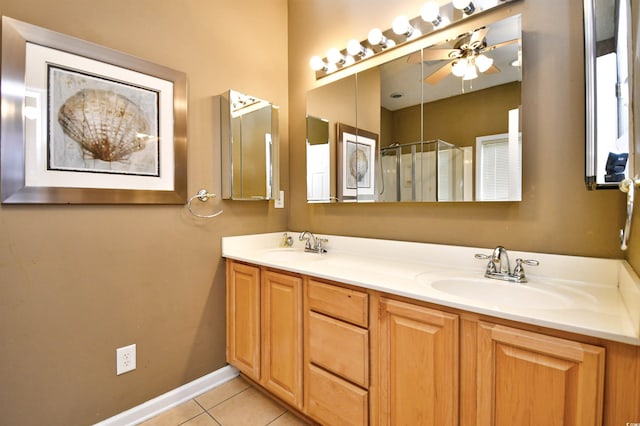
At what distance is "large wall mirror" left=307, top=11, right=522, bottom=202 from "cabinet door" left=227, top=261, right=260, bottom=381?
72cm

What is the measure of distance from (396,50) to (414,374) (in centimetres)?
161

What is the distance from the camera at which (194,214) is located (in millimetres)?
1720

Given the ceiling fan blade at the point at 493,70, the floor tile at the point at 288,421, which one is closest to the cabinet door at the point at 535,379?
the floor tile at the point at 288,421

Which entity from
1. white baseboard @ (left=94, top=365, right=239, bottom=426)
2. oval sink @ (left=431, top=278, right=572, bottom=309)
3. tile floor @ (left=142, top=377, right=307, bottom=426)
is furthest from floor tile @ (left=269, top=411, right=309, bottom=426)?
oval sink @ (left=431, top=278, right=572, bottom=309)

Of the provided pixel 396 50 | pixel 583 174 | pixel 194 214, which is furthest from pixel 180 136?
pixel 583 174

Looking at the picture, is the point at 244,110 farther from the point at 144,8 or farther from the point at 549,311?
the point at 549,311

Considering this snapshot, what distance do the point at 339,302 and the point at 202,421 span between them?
3.34 feet

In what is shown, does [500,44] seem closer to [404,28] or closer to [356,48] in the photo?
[404,28]

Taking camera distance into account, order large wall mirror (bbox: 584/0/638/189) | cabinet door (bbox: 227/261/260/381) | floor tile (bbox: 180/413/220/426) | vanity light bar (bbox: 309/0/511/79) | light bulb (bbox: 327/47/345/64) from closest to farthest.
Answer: large wall mirror (bbox: 584/0/638/189), vanity light bar (bbox: 309/0/511/79), floor tile (bbox: 180/413/220/426), cabinet door (bbox: 227/261/260/381), light bulb (bbox: 327/47/345/64)

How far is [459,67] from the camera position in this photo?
1402 mm

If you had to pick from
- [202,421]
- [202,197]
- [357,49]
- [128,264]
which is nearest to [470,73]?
[357,49]

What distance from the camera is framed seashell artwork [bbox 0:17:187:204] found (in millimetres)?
1168

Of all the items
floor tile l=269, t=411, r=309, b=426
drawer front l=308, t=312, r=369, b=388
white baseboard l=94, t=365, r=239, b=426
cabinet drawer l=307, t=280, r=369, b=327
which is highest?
cabinet drawer l=307, t=280, r=369, b=327

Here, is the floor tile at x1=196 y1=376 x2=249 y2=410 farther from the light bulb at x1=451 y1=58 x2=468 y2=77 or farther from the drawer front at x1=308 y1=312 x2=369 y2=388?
the light bulb at x1=451 y1=58 x2=468 y2=77
